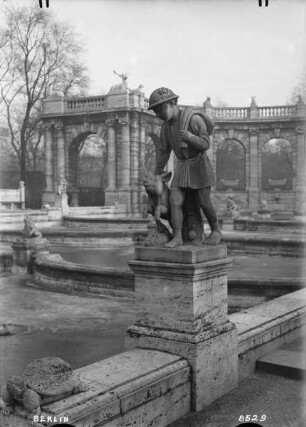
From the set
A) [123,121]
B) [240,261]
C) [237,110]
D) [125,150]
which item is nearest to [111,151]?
[125,150]

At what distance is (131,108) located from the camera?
35.8m

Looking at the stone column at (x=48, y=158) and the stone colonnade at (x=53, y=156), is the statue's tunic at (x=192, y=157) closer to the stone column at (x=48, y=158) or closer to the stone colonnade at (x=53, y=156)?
the stone colonnade at (x=53, y=156)

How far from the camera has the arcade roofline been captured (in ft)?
118

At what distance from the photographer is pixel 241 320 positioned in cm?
575

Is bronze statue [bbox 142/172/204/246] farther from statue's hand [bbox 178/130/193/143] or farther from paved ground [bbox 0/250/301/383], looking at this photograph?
paved ground [bbox 0/250/301/383]

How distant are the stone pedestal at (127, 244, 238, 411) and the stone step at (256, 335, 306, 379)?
68cm

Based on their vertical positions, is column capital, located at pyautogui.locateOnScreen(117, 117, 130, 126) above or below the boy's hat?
above

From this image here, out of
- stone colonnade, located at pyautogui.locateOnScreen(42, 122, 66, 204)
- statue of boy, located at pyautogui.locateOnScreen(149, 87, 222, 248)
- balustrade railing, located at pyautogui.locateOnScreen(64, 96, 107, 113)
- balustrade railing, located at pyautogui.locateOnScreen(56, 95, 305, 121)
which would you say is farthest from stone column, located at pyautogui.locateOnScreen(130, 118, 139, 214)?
statue of boy, located at pyautogui.locateOnScreen(149, 87, 222, 248)

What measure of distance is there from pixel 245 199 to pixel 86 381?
1460 inches

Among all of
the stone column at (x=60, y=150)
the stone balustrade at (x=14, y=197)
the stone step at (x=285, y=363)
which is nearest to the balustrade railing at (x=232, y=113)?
the stone column at (x=60, y=150)

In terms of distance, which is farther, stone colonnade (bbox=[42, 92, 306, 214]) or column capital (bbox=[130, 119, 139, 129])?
column capital (bbox=[130, 119, 139, 129])

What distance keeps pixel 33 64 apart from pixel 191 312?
122 ft

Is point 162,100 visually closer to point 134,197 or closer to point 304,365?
point 304,365

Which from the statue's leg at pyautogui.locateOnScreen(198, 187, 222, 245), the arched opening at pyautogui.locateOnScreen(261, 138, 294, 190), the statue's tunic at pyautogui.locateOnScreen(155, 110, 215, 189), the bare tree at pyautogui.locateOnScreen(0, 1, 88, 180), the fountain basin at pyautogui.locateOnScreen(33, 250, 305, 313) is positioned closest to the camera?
the statue's tunic at pyautogui.locateOnScreen(155, 110, 215, 189)
